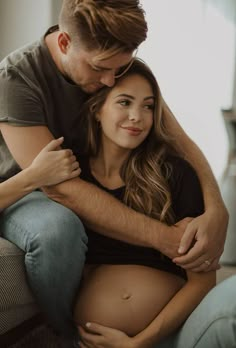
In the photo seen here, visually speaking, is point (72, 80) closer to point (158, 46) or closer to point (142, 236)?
point (142, 236)

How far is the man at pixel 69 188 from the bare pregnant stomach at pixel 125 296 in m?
0.04

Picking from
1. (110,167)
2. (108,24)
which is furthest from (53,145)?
(108,24)

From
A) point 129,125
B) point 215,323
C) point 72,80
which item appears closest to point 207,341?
point 215,323

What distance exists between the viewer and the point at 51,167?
4.42ft

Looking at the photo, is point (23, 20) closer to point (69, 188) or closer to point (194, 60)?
point (194, 60)

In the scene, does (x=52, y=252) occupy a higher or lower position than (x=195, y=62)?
higher

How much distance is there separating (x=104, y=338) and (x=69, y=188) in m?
0.38

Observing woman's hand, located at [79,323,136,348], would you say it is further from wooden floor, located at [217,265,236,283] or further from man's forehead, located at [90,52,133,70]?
wooden floor, located at [217,265,236,283]

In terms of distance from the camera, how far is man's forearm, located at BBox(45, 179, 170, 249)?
1.33m

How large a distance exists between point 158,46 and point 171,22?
0.47 ft

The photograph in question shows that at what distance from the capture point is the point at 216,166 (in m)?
3.01

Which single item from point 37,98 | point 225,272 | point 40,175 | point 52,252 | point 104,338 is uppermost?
point 37,98

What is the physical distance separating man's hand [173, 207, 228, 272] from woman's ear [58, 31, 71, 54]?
577 millimetres

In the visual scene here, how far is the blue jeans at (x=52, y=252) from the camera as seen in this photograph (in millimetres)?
1239
